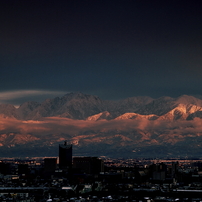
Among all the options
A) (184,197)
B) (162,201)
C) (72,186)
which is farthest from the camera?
(72,186)

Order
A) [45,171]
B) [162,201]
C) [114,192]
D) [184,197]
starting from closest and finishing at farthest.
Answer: [162,201] < [184,197] < [114,192] < [45,171]

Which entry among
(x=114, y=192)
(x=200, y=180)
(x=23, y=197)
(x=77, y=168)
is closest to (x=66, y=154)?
(x=77, y=168)

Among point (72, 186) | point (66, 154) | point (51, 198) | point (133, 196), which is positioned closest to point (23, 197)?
point (51, 198)

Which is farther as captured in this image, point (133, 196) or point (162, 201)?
point (133, 196)

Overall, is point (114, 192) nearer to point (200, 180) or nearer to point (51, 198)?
point (51, 198)

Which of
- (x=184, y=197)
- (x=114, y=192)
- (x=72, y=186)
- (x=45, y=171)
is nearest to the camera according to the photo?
(x=184, y=197)

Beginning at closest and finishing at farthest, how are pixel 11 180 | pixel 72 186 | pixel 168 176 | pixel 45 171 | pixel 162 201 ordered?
pixel 162 201
pixel 72 186
pixel 11 180
pixel 168 176
pixel 45 171

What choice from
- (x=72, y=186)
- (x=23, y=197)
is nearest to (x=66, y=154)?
(x=72, y=186)

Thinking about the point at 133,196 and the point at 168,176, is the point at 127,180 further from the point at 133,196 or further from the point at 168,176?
the point at 133,196

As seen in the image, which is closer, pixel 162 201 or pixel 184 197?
pixel 162 201
